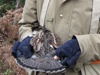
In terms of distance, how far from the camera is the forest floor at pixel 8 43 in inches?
224

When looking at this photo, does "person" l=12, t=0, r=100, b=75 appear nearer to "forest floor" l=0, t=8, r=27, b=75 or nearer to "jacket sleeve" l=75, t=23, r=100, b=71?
"jacket sleeve" l=75, t=23, r=100, b=71

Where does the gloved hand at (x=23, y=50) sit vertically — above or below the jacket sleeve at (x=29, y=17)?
below

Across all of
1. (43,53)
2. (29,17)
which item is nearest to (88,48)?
(43,53)

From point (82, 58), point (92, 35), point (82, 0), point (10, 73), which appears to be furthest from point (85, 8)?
point (10, 73)

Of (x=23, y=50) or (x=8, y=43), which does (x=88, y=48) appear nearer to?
(x=23, y=50)

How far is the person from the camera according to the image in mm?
2150

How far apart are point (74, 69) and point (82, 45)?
0.65 feet

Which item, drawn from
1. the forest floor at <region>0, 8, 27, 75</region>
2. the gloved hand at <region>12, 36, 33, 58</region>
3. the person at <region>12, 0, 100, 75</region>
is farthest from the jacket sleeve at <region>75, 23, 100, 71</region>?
the forest floor at <region>0, 8, 27, 75</region>

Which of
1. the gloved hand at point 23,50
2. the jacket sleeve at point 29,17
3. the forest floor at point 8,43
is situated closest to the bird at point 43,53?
the gloved hand at point 23,50

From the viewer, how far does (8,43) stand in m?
7.20

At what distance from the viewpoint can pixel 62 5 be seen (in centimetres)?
232

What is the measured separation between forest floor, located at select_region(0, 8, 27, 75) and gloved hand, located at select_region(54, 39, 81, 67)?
3257 millimetres

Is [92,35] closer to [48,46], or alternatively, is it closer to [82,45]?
[82,45]

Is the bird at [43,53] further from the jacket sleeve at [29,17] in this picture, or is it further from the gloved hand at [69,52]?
the jacket sleeve at [29,17]
